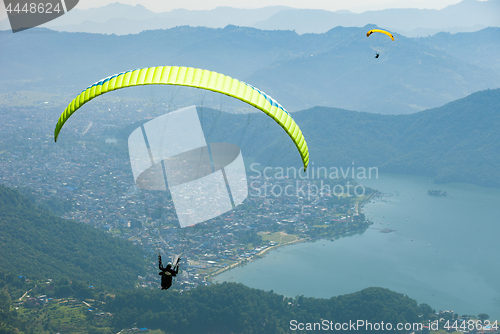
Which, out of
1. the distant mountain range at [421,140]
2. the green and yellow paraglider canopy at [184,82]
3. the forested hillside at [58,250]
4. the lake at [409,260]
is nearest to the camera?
the green and yellow paraglider canopy at [184,82]

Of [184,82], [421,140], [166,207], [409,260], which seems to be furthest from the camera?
[421,140]

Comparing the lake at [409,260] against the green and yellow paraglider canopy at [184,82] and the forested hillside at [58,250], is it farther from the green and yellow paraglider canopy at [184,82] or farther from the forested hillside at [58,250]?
the green and yellow paraglider canopy at [184,82]

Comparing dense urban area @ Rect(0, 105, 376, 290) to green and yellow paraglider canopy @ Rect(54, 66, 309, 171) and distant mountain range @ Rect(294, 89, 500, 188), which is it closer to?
distant mountain range @ Rect(294, 89, 500, 188)

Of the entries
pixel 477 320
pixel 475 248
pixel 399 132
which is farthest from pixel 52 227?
pixel 399 132

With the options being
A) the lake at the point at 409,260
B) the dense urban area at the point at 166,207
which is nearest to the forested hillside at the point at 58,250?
the dense urban area at the point at 166,207

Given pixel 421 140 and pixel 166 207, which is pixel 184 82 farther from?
pixel 421 140

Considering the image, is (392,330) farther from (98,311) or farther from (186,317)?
(98,311)

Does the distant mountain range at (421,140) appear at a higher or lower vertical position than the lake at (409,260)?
higher

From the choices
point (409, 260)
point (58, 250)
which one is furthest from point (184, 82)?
point (409, 260)
